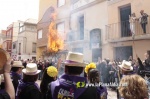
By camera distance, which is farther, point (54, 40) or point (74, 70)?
point (54, 40)

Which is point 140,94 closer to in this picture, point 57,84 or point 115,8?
point 57,84

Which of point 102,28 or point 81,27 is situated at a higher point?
point 81,27

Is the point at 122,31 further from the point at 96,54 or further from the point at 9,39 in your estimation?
the point at 9,39

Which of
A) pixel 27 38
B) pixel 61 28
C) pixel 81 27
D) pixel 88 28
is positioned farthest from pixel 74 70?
pixel 27 38

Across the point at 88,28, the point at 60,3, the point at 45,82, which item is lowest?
the point at 45,82

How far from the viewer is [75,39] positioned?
746 inches

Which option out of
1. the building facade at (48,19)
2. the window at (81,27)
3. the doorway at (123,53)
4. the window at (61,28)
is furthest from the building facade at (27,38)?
the doorway at (123,53)

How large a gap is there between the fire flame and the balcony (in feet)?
22.5

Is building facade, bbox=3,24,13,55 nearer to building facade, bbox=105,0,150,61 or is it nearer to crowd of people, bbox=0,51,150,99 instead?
building facade, bbox=105,0,150,61

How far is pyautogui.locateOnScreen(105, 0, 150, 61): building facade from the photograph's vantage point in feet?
42.0

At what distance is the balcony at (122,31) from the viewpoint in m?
12.8

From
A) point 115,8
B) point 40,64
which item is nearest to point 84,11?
point 115,8

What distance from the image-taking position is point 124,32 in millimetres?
14195

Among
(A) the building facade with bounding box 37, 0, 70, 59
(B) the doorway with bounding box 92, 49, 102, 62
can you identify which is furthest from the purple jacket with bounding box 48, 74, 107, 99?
(A) the building facade with bounding box 37, 0, 70, 59
